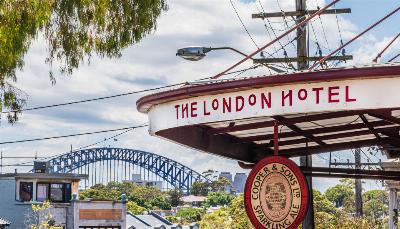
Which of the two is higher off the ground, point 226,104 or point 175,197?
point 226,104

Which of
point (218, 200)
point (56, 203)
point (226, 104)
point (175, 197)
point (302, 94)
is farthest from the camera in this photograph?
point (175, 197)

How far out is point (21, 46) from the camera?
56.9ft

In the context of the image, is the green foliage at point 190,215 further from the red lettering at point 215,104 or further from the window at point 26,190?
the red lettering at point 215,104

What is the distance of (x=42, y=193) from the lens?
5231cm

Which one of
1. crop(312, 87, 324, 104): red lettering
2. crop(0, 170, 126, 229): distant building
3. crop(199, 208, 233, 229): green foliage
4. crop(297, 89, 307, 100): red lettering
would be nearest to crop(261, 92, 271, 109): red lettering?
crop(297, 89, 307, 100): red lettering

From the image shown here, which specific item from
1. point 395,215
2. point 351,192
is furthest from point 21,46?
point 351,192

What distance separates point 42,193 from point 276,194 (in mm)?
44614

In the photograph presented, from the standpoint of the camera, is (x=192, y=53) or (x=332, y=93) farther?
(x=192, y=53)

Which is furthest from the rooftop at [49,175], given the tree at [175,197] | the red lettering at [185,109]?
the tree at [175,197]

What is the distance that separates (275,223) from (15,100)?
12.1 metres

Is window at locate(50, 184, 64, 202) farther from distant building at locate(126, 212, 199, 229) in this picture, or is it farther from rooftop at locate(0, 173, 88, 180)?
distant building at locate(126, 212, 199, 229)

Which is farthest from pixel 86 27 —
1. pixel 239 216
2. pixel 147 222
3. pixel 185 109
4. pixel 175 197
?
pixel 175 197

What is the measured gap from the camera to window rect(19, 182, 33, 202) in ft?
172

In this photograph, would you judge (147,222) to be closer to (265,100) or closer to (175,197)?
(265,100)
